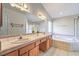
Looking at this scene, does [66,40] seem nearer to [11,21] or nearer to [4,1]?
[11,21]

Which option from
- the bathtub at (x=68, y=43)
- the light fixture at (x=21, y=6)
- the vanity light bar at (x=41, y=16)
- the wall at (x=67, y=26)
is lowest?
the bathtub at (x=68, y=43)

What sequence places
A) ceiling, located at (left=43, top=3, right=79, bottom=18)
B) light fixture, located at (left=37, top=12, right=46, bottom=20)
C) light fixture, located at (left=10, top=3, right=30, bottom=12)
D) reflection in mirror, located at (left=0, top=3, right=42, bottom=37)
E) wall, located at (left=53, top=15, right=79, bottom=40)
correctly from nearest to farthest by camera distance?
reflection in mirror, located at (left=0, top=3, right=42, bottom=37) < light fixture, located at (left=10, top=3, right=30, bottom=12) < ceiling, located at (left=43, top=3, right=79, bottom=18) < wall, located at (left=53, top=15, right=79, bottom=40) < light fixture, located at (left=37, top=12, right=46, bottom=20)

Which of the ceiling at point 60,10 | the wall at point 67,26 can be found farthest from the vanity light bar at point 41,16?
the wall at point 67,26

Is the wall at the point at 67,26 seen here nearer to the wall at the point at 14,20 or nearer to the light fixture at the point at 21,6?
the wall at the point at 14,20

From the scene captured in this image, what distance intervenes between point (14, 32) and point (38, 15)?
1820 millimetres

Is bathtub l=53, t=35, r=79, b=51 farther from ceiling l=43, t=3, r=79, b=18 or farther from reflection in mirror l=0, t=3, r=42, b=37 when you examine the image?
reflection in mirror l=0, t=3, r=42, b=37

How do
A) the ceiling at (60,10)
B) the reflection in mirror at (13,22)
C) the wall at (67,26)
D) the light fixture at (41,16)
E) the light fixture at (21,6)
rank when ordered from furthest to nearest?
the light fixture at (41,16) < the wall at (67,26) < the ceiling at (60,10) < the light fixture at (21,6) < the reflection in mirror at (13,22)

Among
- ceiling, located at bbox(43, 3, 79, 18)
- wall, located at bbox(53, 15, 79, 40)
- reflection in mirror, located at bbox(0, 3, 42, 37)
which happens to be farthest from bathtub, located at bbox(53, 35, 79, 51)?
reflection in mirror, located at bbox(0, 3, 42, 37)

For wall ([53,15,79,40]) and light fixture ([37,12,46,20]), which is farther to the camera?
light fixture ([37,12,46,20])

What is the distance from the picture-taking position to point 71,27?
14.0 ft

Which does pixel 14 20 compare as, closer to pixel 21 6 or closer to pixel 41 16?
pixel 21 6

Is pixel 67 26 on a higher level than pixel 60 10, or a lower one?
lower

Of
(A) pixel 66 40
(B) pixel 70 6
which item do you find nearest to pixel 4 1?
(B) pixel 70 6

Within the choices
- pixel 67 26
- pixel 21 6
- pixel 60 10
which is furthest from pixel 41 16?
pixel 21 6
